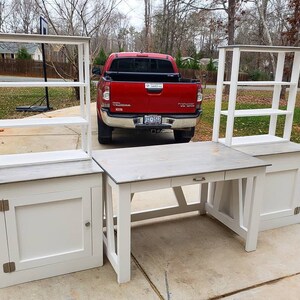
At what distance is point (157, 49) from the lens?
1033 inches

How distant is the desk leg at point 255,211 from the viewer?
9.02 ft

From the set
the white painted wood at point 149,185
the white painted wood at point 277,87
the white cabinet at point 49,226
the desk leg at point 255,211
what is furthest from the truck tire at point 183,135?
the white cabinet at point 49,226

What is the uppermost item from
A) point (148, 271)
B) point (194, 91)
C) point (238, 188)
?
point (194, 91)

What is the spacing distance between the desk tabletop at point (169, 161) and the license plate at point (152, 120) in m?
2.12

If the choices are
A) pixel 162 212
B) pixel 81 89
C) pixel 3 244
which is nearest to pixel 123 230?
pixel 3 244

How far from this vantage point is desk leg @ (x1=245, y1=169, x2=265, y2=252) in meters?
2.75

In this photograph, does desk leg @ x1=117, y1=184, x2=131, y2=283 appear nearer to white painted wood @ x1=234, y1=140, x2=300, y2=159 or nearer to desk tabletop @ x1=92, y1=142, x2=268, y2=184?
desk tabletop @ x1=92, y1=142, x2=268, y2=184

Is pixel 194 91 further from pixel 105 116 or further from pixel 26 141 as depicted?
pixel 26 141

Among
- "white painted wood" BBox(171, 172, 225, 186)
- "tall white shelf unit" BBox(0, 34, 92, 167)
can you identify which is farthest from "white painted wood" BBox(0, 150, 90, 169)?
"white painted wood" BBox(171, 172, 225, 186)

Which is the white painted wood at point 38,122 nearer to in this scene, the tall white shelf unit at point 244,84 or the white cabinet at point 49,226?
the white cabinet at point 49,226

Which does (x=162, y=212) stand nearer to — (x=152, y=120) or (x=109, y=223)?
(x=109, y=223)

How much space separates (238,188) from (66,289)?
1671 mm

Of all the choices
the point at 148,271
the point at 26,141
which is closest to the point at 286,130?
the point at 148,271

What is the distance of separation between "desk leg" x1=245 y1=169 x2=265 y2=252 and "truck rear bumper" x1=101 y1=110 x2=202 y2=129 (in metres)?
2.77
